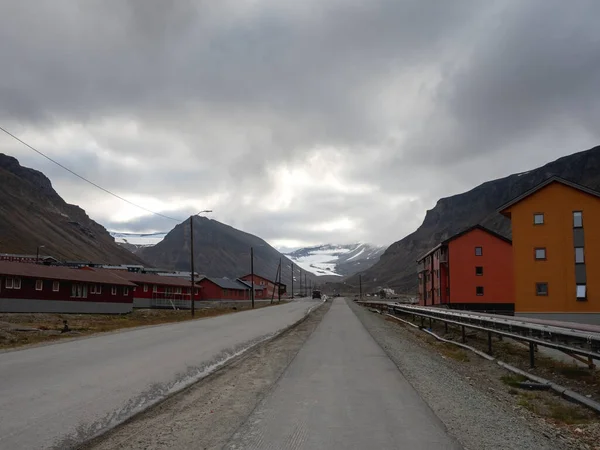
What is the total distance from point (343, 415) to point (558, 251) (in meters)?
39.5

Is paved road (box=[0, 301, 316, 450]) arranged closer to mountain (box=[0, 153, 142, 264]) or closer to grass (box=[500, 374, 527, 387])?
grass (box=[500, 374, 527, 387])

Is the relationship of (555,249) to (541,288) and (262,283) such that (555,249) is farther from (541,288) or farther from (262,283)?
(262,283)

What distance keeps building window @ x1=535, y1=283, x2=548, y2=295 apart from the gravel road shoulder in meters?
35.0

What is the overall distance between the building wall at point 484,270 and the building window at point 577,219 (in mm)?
18937

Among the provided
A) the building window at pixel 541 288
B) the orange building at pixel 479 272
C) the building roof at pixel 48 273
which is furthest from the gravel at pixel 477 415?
the orange building at pixel 479 272

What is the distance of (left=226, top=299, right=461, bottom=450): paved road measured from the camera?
630 centimetres

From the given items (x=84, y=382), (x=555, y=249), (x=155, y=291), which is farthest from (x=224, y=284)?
(x=84, y=382)

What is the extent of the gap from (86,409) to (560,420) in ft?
24.1

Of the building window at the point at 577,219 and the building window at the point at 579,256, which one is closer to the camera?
the building window at the point at 579,256

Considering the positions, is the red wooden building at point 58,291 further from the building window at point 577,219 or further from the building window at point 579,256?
the building window at point 577,219

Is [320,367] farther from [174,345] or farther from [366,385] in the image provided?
[174,345]

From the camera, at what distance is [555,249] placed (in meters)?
42.0

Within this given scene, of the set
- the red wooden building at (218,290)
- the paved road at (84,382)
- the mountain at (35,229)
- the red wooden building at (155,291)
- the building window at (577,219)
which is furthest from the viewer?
the mountain at (35,229)

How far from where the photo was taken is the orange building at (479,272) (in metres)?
59.8
